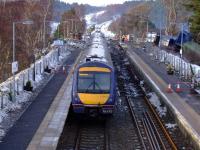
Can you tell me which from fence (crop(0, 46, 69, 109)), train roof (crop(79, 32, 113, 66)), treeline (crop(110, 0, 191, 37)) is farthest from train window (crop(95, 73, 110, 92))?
treeline (crop(110, 0, 191, 37))

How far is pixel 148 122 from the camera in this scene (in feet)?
90.8

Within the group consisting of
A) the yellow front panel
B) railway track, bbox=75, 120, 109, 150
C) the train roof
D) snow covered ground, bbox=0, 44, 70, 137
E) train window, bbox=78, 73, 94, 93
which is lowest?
railway track, bbox=75, 120, 109, 150

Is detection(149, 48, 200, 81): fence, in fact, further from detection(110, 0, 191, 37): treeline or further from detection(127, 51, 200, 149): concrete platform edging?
detection(110, 0, 191, 37): treeline

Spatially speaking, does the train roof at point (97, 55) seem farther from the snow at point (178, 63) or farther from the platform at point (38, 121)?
the snow at point (178, 63)

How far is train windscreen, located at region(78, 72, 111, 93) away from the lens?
25.5 meters

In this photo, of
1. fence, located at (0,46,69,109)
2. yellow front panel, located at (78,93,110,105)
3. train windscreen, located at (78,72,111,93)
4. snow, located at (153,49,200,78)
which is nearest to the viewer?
yellow front panel, located at (78,93,110,105)

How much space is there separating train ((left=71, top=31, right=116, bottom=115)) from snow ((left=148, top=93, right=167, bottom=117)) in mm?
5394

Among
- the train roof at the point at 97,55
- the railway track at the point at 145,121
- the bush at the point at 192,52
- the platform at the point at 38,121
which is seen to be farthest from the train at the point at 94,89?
the bush at the point at 192,52

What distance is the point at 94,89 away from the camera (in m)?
25.5

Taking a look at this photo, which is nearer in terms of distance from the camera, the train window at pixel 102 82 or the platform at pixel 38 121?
A: the platform at pixel 38 121

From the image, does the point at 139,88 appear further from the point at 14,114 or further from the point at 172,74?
the point at 14,114

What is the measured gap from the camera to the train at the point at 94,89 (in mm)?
25016

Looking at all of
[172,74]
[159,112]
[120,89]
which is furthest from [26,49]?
[159,112]

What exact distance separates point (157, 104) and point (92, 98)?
30.3 ft
